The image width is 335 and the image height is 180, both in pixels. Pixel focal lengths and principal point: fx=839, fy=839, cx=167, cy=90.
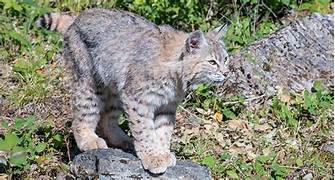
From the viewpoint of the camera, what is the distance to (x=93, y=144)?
5492 millimetres

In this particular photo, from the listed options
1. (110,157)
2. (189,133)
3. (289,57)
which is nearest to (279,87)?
(289,57)

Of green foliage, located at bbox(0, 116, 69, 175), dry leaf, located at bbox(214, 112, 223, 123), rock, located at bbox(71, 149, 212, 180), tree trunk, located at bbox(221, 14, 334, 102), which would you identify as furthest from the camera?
tree trunk, located at bbox(221, 14, 334, 102)

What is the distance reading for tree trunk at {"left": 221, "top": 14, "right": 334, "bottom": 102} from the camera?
21.6ft

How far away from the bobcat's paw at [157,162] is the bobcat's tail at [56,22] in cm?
217

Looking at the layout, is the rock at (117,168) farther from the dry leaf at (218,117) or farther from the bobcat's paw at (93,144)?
the dry leaf at (218,117)

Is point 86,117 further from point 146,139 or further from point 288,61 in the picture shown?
point 288,61

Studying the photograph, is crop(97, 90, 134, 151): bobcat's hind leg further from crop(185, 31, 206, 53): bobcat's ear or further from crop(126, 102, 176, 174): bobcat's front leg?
crop(185, 31, 206, 53): bobcat's ear

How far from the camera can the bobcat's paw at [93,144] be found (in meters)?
5.47

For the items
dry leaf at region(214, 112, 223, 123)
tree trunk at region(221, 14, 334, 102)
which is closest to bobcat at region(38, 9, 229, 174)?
dry leaf at region(214, 112, 223, 123)

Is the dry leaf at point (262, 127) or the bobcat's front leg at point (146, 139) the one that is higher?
the bobcat's front leg at point (146, 139)

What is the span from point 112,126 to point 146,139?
66 centimetres

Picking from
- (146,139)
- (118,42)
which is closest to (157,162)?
(146,139)

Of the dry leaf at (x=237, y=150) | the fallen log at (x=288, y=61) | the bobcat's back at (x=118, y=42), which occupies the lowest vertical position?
the dry leaf at (x=237, y=150)

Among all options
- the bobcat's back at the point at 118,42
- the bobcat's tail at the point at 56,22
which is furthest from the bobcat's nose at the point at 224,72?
the bobcat's tail at the point at 56,22
